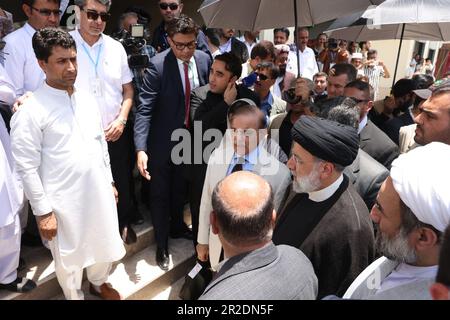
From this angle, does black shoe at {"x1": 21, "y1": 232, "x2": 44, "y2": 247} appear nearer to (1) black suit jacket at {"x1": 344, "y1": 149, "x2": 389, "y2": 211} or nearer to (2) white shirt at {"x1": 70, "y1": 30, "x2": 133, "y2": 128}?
(2) white shirt at {"x1": 70, "y1": 30, "x2": 133, "y2": 128}

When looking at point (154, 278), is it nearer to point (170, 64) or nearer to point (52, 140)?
point (52, 140)

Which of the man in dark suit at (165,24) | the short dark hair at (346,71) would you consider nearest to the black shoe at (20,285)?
the man in dark suit at (165,24)

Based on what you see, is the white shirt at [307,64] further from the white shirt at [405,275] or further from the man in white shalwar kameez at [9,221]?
the white shirt at [405,275]

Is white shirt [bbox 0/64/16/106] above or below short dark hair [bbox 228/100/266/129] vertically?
above

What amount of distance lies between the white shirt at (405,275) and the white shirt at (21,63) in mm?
2503

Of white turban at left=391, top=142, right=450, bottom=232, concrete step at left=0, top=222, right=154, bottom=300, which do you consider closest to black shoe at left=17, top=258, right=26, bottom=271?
concrete step at left=0, top=222, right=154, bottom=300

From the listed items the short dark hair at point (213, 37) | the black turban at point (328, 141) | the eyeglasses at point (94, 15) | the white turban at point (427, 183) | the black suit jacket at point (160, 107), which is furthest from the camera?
the short dark hair at point (213, 37)

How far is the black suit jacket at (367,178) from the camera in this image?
2344mm

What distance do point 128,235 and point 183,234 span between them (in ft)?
1.90

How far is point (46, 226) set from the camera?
85.0 inches

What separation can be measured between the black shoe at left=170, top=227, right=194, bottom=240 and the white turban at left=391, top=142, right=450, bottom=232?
243 cm

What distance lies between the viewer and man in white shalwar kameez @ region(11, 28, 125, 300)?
2.08 meters
